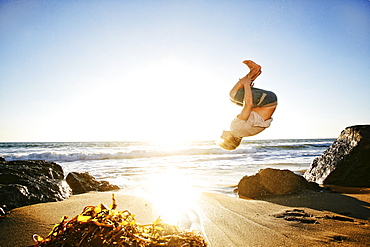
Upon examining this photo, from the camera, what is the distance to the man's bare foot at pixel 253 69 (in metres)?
3.55

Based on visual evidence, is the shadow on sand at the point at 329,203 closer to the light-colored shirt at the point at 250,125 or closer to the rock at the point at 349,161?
the rock at the point at 349,161

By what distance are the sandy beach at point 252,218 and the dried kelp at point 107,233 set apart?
5.93 feet

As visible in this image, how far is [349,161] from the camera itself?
25.7ft

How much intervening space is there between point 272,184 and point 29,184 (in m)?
6.23

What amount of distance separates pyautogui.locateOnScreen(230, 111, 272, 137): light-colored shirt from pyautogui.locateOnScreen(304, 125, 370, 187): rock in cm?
599

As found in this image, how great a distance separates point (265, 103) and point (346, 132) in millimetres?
6936

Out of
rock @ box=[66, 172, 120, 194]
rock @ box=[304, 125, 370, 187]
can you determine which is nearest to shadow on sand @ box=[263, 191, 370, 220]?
rock @ box=[304, 125, 370, 187]

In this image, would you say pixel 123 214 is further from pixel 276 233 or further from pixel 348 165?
pixel 348 165

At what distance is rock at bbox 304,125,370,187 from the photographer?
24.9 feet

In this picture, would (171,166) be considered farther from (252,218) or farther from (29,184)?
(252,218)

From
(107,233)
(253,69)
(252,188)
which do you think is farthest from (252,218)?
(107,233)

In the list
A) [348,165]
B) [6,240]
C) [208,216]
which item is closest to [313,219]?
[208,216]

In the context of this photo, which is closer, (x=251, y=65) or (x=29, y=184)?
(x=251, y=65)

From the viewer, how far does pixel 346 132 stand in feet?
28.0
